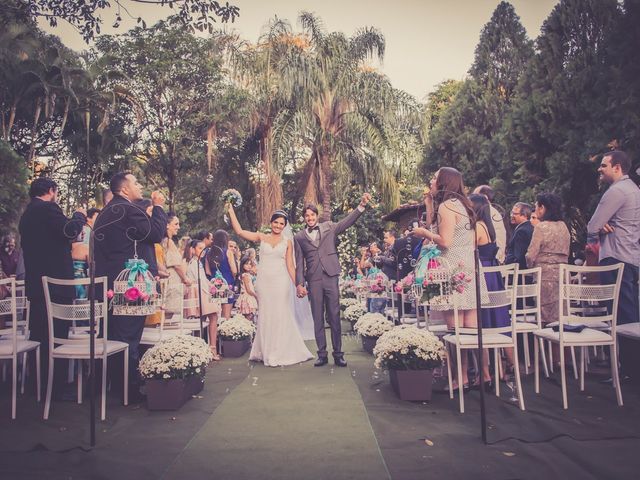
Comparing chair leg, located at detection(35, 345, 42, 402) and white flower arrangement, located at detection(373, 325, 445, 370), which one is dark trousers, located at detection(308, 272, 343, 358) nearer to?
white flower arrangement, located at detection(373, 325, 445, 370)

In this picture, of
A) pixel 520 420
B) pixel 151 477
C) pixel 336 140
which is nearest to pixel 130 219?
pixel 151 477

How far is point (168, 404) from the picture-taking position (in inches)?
199

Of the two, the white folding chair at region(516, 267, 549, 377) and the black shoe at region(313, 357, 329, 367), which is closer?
the white folding chair at region(516, 267, 549, 377)

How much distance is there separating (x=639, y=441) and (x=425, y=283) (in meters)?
1.81

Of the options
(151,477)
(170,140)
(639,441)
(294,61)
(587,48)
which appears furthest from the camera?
(170,140)

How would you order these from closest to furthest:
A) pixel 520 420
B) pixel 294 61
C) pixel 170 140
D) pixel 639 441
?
1. pixel 639 441
2. pixel 520 420
3. pixel 294 61
4. pixel 170 140

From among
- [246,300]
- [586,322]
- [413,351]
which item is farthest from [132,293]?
[246,300]

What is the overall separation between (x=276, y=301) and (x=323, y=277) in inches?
34.2

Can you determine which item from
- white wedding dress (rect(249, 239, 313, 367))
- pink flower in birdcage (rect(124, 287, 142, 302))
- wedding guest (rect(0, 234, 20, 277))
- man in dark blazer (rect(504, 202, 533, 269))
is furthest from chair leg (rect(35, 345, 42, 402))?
man in dark blazer (rect(504, 202, 533, 269))

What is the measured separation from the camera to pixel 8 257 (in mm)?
9922

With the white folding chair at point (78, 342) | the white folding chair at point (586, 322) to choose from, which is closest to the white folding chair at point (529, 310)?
the white folding chair at point (586, 322)

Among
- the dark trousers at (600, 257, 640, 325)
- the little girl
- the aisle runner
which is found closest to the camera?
the aisle runner

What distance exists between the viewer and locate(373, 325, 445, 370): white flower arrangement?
5121 millimetres

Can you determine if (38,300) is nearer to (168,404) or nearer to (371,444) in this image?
(168,404)
